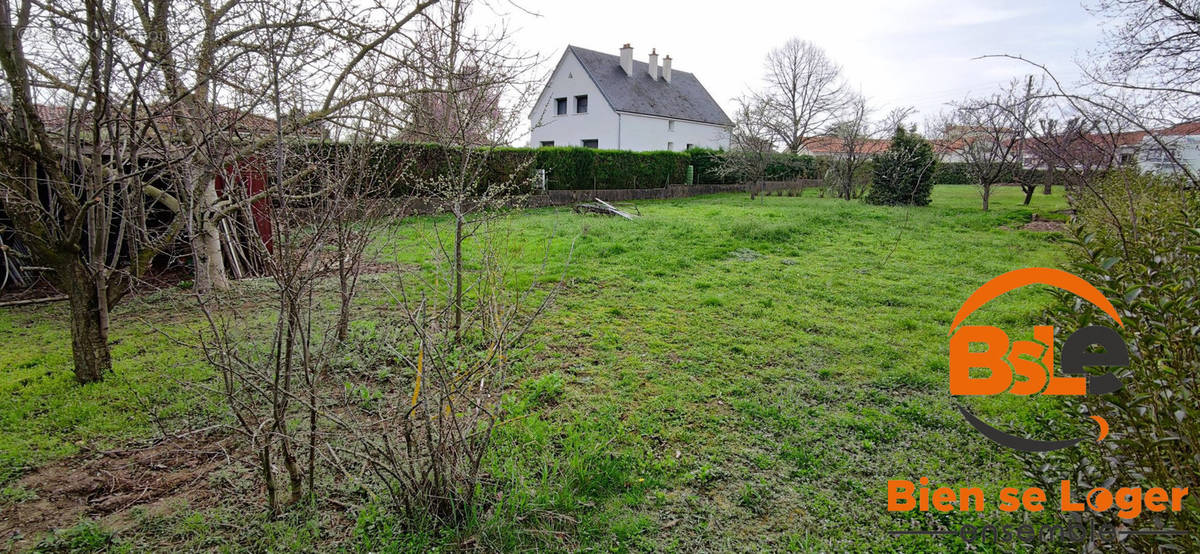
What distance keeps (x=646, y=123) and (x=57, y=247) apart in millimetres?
23212

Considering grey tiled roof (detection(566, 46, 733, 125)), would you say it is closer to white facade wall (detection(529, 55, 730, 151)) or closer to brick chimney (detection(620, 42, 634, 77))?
brick chimney (detection(620, 42, 634, 77))

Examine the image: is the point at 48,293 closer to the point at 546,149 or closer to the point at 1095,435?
the point at 1095,435

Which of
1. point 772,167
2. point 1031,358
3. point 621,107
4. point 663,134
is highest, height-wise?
point 621,107

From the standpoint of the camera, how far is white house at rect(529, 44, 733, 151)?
24.0 m

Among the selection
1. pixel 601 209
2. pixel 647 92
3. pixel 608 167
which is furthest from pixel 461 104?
pixel 647 92

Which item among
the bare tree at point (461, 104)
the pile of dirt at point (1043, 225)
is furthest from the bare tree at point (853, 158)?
the bare tree at point (461, 104)

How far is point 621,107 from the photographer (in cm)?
2373

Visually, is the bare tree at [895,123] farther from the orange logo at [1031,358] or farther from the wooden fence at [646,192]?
the orange logo at [1031,358]

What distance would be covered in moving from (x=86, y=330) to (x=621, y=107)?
2208 cm

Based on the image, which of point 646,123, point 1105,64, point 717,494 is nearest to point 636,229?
point 717,494

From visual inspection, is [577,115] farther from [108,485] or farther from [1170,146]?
[108,485]

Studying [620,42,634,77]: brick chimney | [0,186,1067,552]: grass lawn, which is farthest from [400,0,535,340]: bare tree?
[620,42,634,77]: brick chimney

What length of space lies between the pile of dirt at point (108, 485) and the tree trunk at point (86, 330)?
989 mm

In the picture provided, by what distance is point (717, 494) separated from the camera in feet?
8.34
